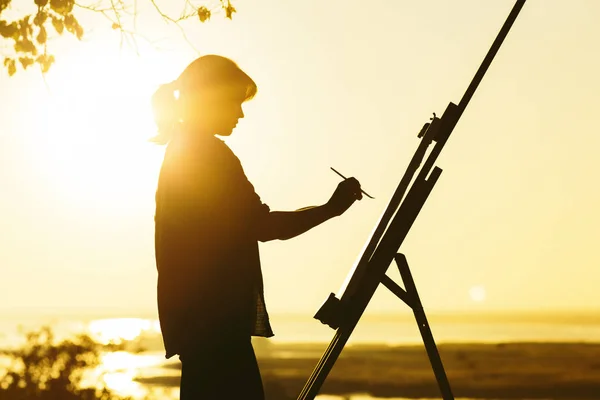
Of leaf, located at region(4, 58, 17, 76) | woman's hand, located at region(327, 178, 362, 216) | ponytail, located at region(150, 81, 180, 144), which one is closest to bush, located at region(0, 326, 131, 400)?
leaf, located at region(4, 58, 17, 76)

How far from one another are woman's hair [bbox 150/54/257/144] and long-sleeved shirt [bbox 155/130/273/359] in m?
0.19

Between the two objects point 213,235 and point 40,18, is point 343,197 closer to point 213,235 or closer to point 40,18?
point 213,235

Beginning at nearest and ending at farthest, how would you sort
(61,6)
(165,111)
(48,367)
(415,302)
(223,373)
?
(223,373) < (165,111) < (415,302) < (61,6) < (48,367)

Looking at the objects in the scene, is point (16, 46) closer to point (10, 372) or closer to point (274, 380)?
point (10, 372)

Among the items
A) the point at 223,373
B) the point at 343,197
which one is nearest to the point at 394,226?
the point at 343,197

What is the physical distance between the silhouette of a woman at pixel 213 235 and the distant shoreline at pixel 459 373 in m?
24.2

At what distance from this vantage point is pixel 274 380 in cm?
3538

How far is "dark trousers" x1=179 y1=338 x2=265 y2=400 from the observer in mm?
3746

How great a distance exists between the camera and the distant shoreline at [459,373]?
31.5m

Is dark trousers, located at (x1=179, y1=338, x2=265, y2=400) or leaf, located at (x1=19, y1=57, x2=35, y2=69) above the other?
leaf, located at (x1=19, y1=57, x2=35, y2=69)

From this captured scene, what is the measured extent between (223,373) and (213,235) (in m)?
0.51

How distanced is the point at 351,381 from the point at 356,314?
1239 inches

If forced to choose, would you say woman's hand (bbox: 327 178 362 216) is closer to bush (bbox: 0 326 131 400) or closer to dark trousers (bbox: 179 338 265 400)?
dark trousers (bbox: 179 338 265 400)

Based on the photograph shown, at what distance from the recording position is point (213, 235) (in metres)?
3.80
